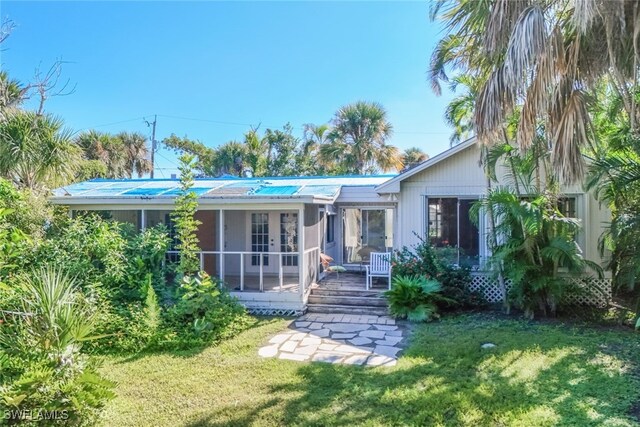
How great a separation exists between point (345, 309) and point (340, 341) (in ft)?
7.03

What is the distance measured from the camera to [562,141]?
18.2ft

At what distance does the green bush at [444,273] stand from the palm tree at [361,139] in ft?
38.7

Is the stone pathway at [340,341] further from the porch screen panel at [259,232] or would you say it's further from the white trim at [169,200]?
the porch screen panel at [259,232]

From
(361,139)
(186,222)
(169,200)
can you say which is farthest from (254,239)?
(361,139)

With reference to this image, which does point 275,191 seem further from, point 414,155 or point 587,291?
point 414,155

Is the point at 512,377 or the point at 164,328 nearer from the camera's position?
the point at 512,377

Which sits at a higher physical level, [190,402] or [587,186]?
[587,186]

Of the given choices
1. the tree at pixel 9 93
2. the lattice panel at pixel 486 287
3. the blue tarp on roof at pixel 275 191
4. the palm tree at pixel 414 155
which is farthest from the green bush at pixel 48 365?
the palm tree at pixel 414 155

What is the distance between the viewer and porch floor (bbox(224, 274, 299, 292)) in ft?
31.3

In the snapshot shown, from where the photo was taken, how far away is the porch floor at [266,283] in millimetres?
9555

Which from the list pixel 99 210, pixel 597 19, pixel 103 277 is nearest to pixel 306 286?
pixel 103 277

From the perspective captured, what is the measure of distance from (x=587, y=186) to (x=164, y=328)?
8.70 m

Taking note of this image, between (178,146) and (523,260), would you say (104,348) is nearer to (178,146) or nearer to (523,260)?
(523,260)

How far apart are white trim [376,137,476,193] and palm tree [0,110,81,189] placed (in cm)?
767
